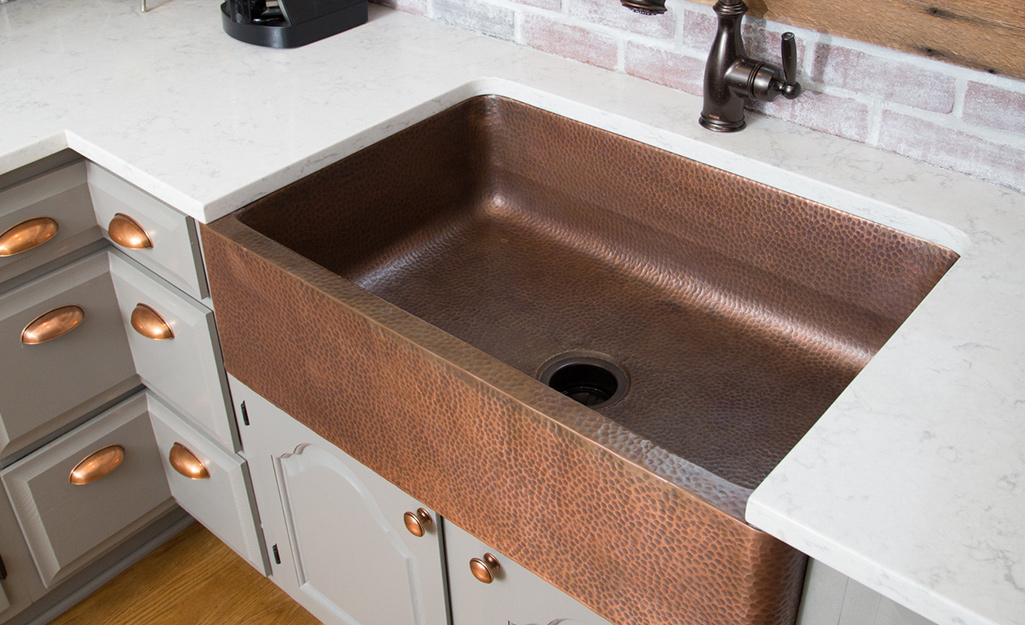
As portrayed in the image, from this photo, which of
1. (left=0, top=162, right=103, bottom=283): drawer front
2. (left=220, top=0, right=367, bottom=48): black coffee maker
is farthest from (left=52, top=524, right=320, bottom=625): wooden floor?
(left=220, top=0, right=367, bottom=48): black coffee maker

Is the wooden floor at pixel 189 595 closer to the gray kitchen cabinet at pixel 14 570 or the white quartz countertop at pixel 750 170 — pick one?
the gray kitchen cabinet at pixel 14 570

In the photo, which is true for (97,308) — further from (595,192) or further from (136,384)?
(595,192)

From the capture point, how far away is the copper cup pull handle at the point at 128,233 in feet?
4.01

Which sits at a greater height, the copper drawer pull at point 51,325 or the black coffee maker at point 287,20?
the black coffee maker at point 287,20

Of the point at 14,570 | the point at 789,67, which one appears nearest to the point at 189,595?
the point at 14,570

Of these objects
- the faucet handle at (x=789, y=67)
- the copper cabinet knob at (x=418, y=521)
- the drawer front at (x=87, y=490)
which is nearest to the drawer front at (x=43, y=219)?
the drawer front at (x=87, y=490)

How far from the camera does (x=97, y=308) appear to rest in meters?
1.37

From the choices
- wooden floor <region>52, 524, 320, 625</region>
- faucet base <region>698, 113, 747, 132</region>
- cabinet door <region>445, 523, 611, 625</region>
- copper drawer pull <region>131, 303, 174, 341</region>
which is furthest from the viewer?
wooden floor <region>52, 524, 320, 625</region>

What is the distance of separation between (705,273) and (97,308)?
2.95 ft

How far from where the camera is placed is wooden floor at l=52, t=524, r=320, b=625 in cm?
166

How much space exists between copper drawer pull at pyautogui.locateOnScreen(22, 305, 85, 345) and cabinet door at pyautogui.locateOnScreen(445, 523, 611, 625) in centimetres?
69

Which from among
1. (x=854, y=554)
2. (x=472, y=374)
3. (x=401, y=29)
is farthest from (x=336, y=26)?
(x=854, y=554)

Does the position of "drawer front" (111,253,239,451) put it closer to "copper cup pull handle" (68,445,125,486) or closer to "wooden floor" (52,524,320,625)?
"copper cup pull handle" (68,445,125,486)

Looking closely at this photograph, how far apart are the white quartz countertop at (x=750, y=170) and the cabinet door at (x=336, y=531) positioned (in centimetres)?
34
